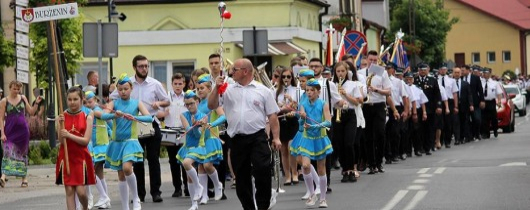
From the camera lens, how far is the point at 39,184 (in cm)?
2389

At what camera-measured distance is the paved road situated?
1695 centimetres

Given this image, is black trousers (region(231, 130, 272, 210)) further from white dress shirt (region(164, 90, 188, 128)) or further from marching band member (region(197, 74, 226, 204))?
white dress shirt (region(164, 90, 188, 128))

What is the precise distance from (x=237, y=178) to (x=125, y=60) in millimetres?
36997

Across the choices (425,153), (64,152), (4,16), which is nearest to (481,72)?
(425,153)

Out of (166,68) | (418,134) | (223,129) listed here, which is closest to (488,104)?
(418,134)

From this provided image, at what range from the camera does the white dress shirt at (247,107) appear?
1473 centimetres

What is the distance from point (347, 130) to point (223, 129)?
1940mm

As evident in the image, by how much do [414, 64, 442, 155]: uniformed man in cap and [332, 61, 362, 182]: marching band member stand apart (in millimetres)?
10187

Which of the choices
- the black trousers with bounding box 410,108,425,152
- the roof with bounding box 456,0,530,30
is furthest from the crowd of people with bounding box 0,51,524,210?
the roof with bounding box 456,0,530,30

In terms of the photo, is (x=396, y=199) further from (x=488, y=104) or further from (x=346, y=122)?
(x=488, y=104)

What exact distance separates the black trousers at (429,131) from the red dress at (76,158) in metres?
16.9

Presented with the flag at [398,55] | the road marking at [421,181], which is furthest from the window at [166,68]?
the road marking at [421,181]

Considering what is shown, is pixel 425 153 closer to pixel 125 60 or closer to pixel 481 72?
pixel 481 72

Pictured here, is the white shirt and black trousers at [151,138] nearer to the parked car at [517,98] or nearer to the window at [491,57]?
the parked car at [517,98]
